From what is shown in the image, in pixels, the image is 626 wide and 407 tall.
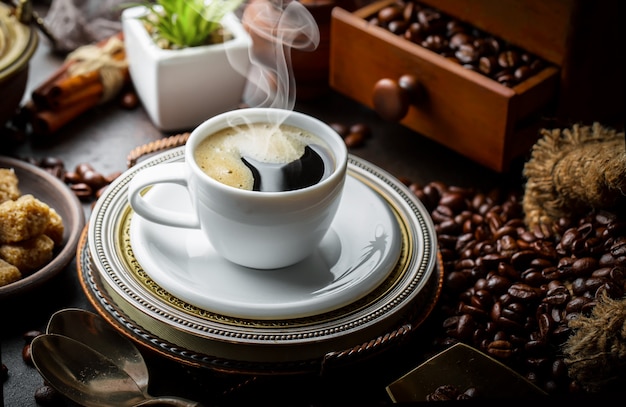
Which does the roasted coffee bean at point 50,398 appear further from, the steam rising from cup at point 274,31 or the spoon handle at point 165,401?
the steam rising from cup at point 274,31

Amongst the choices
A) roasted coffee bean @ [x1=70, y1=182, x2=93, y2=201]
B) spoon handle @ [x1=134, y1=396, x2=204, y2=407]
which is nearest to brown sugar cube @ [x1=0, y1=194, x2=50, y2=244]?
roasted coffee bean @ [x1=70, y1=182, x2=93, y2=201]

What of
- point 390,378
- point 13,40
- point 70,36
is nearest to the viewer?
point 390,378

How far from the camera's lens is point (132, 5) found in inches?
70.4

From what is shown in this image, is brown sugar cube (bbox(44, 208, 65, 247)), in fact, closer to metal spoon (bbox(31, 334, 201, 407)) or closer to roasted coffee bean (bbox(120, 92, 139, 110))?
metal spoon (bbox(31, 334, 201, 407))

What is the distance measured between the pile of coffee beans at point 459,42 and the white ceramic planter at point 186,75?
32cm

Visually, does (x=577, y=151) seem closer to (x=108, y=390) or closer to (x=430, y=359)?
(x=430, y=359)

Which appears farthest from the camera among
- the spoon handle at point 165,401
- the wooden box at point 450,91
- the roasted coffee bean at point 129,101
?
the roasted coffee bean at point 129,101

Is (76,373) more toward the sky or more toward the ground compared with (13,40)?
more toward the ground

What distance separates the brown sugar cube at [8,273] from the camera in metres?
1.27

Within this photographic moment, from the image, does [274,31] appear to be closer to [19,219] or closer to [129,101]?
[129,101]

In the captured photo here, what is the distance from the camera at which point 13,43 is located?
64.1 inches

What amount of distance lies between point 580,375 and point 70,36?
1523 mm

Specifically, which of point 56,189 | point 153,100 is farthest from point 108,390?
point 153,100

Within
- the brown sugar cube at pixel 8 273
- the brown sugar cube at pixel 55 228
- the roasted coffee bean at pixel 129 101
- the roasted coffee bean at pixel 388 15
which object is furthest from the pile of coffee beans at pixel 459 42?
the brown sugar cube at pixel 8 273
